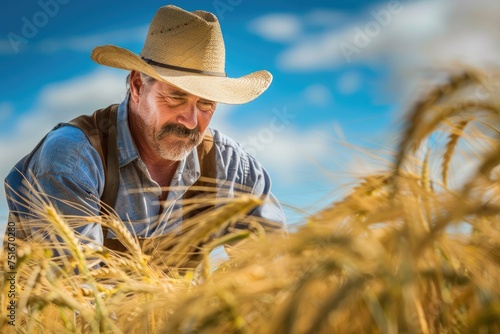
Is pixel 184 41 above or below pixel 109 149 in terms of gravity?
above

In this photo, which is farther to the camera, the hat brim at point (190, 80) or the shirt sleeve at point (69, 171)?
the hat brim at point (190, 80)

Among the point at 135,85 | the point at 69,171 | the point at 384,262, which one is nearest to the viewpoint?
the point at 384,262

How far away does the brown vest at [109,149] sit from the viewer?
3.08 m

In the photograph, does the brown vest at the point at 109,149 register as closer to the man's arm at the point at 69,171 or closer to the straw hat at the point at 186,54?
the man's arm at the point at 69,171

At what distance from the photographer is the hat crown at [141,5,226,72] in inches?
127

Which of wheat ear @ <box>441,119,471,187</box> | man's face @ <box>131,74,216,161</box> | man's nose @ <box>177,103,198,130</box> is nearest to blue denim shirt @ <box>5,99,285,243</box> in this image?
man's face @ <box>131,74,216,161</box>

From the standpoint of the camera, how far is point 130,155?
3.20 metres

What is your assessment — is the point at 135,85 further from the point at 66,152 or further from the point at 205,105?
the point at 66,152

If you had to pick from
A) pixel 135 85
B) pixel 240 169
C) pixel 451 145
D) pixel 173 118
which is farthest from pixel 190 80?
pixel 451 145

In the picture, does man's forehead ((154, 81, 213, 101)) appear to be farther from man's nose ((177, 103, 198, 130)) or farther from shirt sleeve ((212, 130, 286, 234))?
shirt sleeve ((212, 130, 286, 234))

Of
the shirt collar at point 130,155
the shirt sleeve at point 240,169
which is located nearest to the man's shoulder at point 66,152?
the shirt collar at point 130,155

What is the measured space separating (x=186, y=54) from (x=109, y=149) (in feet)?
1.95

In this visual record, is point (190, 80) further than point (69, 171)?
Yes

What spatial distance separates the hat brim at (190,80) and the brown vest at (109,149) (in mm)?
279
